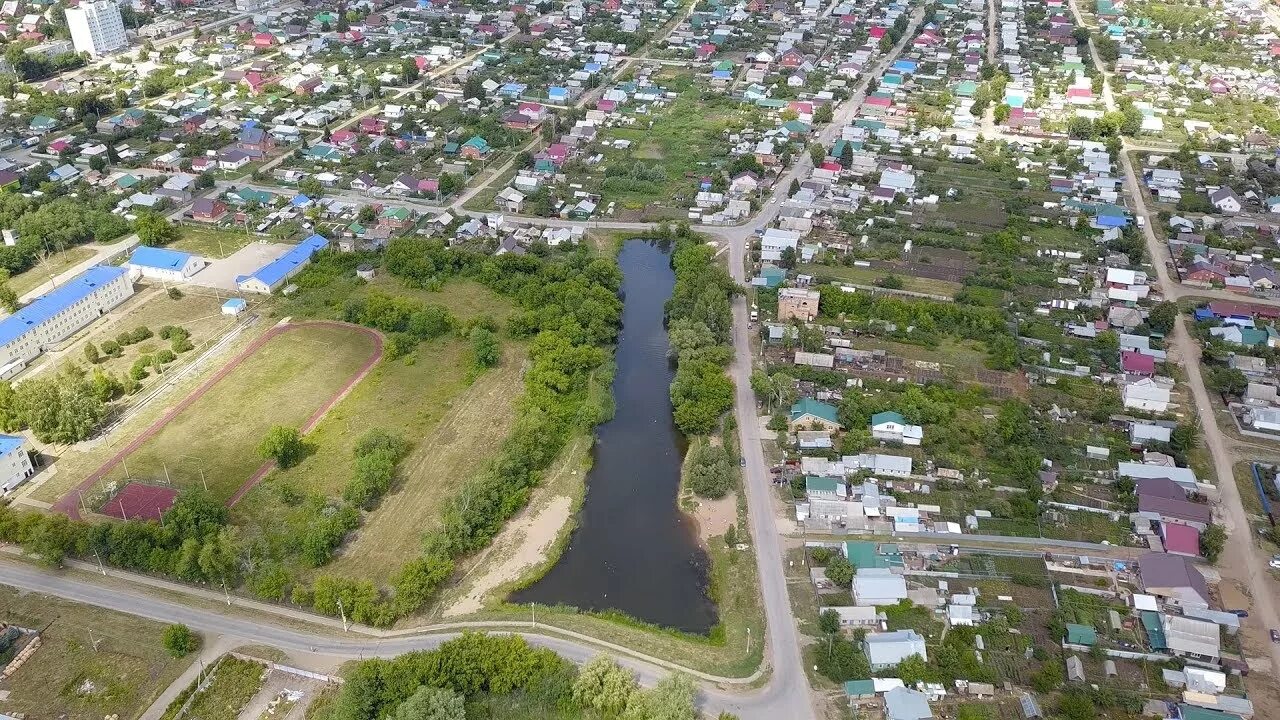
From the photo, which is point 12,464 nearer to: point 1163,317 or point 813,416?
point 813,416

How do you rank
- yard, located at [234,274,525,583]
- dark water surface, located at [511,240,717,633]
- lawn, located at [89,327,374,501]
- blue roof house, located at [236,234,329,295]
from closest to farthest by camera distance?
dark water surface, located at [511,240,717,633], yard, located at [234,274,525,583], lawn, located at [89,327,374,501], blue roof house, located at [236,234,329,295]

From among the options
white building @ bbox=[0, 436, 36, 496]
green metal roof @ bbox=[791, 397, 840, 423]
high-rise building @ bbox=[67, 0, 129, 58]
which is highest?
high-rise building @ bbox=[67, 0, 129, 58]

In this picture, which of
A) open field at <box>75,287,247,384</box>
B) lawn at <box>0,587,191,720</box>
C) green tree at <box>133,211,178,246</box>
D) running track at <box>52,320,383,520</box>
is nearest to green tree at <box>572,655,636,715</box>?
lawn at <box>0,587,191,720</box>

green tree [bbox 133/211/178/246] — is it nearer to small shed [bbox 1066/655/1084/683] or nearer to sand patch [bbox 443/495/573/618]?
sand patch [bbox 443/495/573/618]

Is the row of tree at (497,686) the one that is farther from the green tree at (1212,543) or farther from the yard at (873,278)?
the yard at (873,278)

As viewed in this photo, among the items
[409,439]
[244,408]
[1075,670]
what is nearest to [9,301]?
[244,408]

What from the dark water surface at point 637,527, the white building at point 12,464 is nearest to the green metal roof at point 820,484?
the dark water surface at point 637,527

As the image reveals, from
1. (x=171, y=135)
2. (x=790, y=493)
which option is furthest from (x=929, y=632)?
(x=171, y=135)
